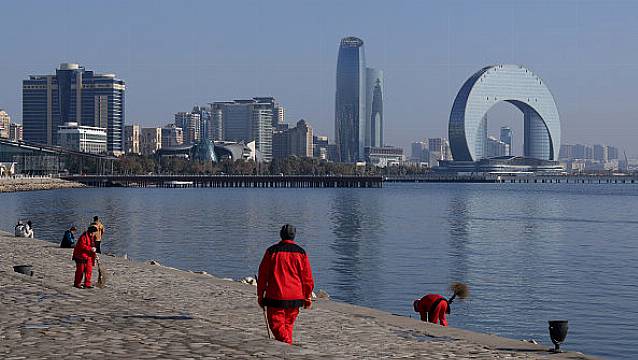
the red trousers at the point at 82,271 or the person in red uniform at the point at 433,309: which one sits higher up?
the red trousers at the point at 82,271

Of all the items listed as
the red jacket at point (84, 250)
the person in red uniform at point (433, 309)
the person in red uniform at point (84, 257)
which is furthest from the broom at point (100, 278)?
the person in red uniform at point (433, 309)

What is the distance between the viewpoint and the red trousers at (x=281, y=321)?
11984 millimetres

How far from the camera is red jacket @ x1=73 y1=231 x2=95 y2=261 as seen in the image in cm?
1950

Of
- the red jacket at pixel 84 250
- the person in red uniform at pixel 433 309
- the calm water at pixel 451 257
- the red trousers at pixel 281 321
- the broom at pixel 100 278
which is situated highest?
the red jacket at pixel 84 250

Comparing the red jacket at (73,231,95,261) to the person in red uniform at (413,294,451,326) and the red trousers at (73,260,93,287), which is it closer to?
the red trousers at (73,260,93,287)

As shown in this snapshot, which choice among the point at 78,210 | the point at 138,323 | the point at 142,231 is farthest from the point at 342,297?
the point at 78,210

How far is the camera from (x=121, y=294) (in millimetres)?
19469

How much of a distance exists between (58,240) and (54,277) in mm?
27154

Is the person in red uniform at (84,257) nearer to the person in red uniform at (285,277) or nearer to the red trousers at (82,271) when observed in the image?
the red trousers at (82,271)

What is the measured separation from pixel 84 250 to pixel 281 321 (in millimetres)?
8702

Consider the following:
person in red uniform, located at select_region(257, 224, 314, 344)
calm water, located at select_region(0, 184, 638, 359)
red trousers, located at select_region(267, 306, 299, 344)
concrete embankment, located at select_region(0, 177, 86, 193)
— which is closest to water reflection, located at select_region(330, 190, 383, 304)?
calm water, located at select_region(0, 184, 638, 359)

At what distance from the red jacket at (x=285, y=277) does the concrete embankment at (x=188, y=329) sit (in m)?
0.56

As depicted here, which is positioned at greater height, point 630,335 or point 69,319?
point 69,319

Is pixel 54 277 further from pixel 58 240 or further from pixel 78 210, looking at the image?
pixel 78 210
